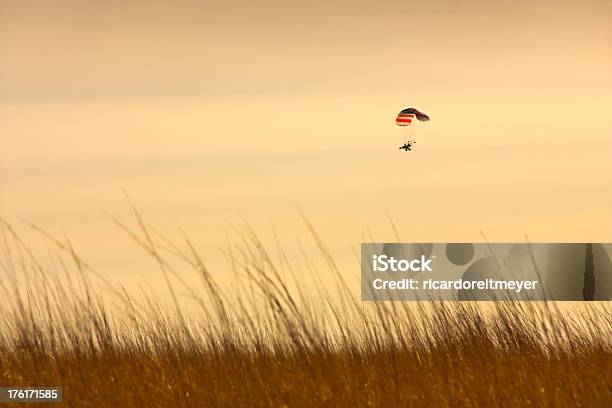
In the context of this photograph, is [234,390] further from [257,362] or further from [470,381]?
[470,381]

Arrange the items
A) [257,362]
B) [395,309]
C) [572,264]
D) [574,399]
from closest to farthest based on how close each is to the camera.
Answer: [574,399] < [257,362] < [395,309] < [572,264]

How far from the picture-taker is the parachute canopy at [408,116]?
851 cm

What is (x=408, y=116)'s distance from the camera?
850 centimetres

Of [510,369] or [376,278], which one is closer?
[510,369]

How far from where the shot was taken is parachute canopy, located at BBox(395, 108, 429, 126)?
851 cm

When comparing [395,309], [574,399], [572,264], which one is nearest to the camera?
[574,399]

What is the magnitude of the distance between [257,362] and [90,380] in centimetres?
100

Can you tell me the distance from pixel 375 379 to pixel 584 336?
2133 mm

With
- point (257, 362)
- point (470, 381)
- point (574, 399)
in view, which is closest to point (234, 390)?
point (257, 362)

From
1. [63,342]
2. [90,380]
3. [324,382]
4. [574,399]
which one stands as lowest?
[574,399]

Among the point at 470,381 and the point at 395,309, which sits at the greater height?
the point at 395,309

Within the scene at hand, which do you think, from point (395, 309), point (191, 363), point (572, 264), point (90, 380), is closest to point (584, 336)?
point (572, 264)

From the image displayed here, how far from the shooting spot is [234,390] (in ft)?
20.5

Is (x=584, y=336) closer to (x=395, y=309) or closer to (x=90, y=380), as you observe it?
(x=395, y=309)
